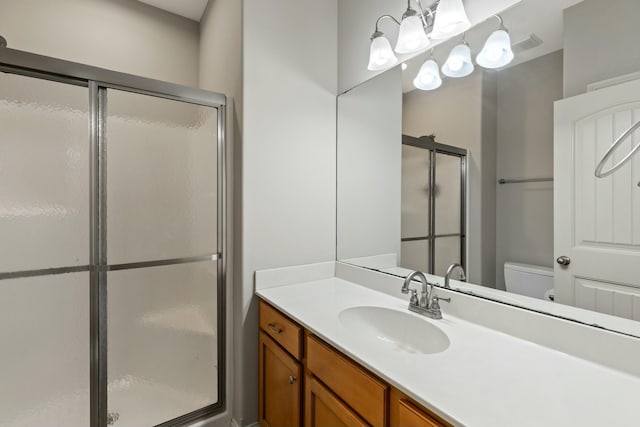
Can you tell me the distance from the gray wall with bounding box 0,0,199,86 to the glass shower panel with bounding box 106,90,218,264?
993 millimetres

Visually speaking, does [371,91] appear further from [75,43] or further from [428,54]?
[75,43]

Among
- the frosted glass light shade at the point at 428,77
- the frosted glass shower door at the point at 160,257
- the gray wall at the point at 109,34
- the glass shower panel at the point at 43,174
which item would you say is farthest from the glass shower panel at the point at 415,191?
the gray wall at the point at 109,34

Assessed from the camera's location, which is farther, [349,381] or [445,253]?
[445,253]

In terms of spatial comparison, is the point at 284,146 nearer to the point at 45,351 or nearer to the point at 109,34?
the point at 45,351

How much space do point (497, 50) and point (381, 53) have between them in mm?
559

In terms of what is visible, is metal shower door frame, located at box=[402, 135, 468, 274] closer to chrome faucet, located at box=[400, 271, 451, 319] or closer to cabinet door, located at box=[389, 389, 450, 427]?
chrome faucet, located at box=[400, 271, 451, 319]

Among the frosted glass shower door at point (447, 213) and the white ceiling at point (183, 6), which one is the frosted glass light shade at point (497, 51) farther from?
the white ceiling at point (183, 6)

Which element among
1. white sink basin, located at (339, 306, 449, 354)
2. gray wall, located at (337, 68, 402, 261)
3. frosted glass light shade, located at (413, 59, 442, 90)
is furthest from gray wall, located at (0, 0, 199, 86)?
white sink basin, located at (339, 306, 449, 354)

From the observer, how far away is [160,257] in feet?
5.06

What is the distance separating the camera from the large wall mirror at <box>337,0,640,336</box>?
922 millimetres

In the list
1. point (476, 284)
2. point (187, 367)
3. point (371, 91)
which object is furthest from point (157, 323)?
point (371, 91)

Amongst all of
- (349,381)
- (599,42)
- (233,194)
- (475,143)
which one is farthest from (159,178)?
(599,42)

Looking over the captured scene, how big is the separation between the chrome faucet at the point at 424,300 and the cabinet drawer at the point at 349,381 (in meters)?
0.42

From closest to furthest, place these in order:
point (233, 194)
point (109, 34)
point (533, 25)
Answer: point (533, 25) < point (233, 194) < point (109, 34)
